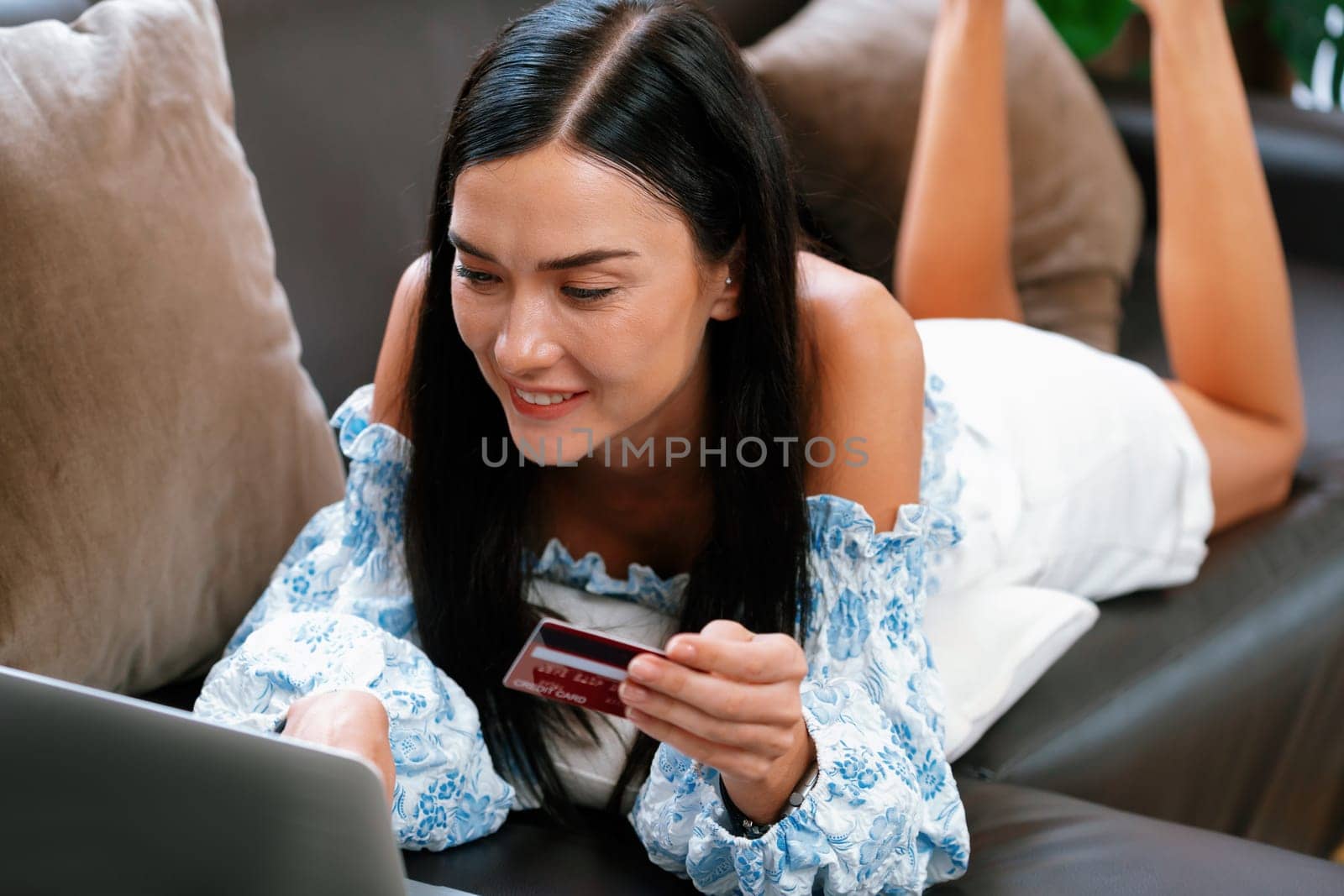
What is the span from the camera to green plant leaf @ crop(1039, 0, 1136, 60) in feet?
8.40

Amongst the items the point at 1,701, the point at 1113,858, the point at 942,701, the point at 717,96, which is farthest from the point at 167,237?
the point at 1113,858

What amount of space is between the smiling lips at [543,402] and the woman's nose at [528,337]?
4 cm

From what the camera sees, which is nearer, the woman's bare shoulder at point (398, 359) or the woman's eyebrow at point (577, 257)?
the woman's eyebrow at point (577, 257)

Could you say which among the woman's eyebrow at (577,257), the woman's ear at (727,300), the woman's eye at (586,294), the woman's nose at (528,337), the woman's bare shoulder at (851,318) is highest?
the woman's eyebrow at (577,257)

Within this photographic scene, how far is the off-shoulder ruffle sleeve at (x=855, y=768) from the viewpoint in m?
0.98

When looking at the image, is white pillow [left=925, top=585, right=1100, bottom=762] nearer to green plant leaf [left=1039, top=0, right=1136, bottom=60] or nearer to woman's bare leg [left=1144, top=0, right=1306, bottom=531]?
woman's bare leg [left=1144, top=0, right=1306, bottom=531]

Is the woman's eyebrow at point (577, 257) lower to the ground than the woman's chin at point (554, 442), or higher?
higher

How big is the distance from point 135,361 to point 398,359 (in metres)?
0.24

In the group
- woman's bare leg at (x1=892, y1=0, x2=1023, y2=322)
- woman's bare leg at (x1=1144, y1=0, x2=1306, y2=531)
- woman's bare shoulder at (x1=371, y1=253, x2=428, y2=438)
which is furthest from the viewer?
woman's bare leg at (x1=892, y1=0, x2=1023, y2=322)

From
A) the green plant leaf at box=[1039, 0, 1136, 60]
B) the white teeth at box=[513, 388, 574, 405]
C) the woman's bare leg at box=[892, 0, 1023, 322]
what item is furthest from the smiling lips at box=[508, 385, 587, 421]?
the green plant leaf at box=[1039, 0, 1136, 60]

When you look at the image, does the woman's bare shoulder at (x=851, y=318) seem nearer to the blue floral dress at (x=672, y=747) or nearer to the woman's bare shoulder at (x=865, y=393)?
the woman's bare shoulder at (x=865, y=393)

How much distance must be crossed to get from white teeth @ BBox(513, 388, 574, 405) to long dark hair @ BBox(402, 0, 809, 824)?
0.14 m

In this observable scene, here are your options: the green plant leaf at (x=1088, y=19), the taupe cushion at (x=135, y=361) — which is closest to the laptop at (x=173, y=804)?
the taupe cushion at (x=135, y=361)

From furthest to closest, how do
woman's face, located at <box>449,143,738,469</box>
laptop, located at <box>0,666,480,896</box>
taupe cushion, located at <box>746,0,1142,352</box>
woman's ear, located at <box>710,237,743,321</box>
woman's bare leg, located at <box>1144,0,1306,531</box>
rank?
taupe cushion, located at <box>746,0,1142,352</box>, woman's bare leg, located at <box>1144,0,1306,531</box>, woman's ear, located at <box>710,237,743,321</box>, woman's face, located at <box>449,143,738,469</box>, laptop, located at <box>0,666,480,896</box>
